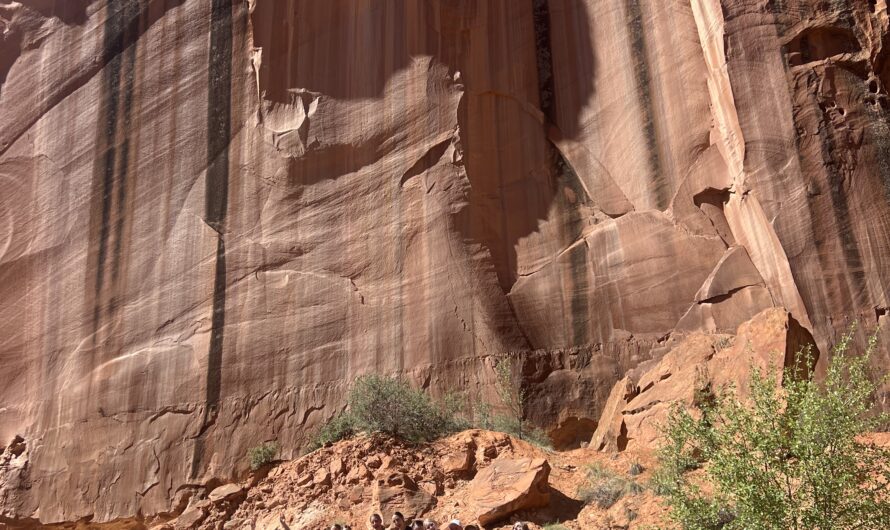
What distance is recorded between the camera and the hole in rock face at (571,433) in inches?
580

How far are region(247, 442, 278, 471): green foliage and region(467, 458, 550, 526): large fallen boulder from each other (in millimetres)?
4291

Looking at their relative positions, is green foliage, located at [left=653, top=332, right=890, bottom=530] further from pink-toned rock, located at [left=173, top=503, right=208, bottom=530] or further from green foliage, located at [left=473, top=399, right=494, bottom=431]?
pink-toned rock, located at [left=173, top=503, right=208, bottom=530]

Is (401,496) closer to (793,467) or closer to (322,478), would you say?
(322,478)

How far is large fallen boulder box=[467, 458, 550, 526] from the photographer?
1130 cm

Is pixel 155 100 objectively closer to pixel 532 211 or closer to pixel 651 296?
pixel 532 211

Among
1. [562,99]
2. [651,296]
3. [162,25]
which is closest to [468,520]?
[651,296]

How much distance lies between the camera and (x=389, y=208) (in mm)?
16281

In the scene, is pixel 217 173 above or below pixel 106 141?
below

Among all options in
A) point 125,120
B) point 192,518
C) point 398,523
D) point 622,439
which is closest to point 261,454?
point 192,518

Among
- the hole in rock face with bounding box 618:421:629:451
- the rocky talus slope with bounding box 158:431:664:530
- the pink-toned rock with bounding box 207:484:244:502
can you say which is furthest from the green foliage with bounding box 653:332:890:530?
the pink-toned rock with bounding box 207:484:244:502

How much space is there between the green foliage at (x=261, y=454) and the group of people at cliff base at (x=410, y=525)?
3.50 m

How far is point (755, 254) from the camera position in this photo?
47.3ft

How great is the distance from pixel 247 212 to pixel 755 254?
8967 mm

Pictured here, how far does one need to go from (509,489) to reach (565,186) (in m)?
6.85
